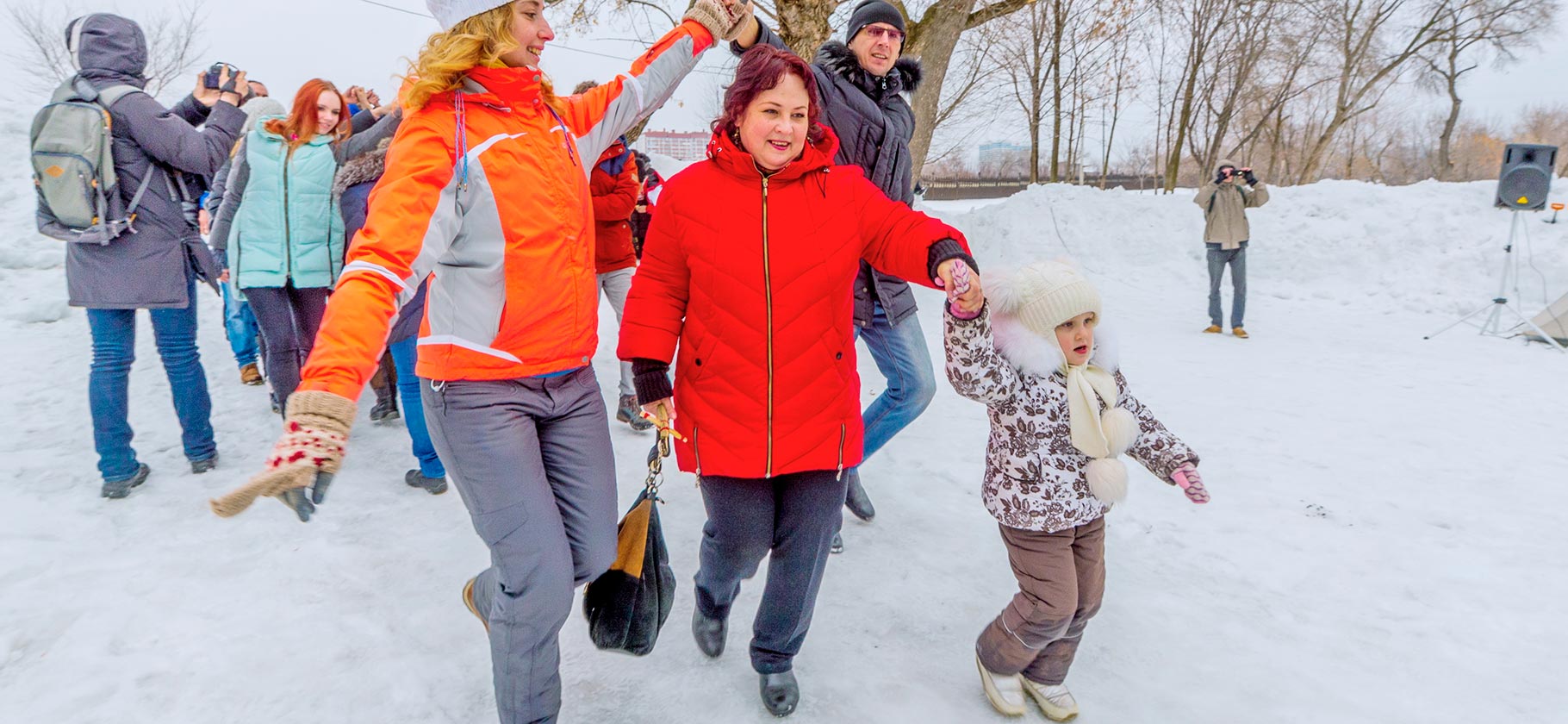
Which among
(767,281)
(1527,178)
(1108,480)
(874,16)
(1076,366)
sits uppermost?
(874,16)

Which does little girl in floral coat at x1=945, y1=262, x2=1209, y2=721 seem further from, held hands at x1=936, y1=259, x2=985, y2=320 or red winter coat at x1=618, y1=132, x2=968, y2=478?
red winter coat at x1=618, y1=132, x2=968, y2=478

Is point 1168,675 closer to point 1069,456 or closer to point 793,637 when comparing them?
point 1069,456

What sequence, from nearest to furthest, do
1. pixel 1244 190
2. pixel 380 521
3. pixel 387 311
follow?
pixel 387 311, pixel 380 521, pixel 1244 190

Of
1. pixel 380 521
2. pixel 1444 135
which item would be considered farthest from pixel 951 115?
pixel 380 521

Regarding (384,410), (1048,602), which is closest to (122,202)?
(384,410)

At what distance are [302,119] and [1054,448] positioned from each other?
4170 mm

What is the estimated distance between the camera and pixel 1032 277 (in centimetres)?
256

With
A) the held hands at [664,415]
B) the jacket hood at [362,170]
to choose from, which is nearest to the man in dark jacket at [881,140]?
the held hands at [664,415]

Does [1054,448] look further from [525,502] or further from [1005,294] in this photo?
[525,502]

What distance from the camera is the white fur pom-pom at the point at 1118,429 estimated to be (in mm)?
2471

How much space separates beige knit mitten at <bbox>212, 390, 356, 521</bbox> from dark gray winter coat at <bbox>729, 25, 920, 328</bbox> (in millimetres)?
2207

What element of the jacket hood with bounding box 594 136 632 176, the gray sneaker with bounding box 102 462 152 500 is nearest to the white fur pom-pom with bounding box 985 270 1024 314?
the jacket hood with bounding box 594 136 632 176

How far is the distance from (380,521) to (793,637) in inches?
95.2

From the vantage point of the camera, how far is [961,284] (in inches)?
85.8
